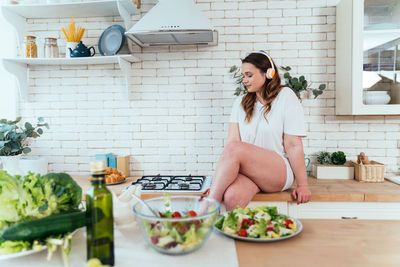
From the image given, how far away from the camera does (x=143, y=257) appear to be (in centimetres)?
94

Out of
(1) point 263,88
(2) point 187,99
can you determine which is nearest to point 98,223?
(1) point 263,88

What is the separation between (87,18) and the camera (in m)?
2.94

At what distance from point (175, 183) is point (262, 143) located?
69cm

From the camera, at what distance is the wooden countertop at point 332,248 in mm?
898

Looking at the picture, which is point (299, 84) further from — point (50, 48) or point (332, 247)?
point (50, 48)

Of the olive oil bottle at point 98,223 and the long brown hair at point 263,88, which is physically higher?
the long brown hair at point 263,88

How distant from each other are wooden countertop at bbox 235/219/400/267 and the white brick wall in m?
1.73

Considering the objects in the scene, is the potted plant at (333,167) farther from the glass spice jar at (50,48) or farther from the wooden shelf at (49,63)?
the glass spice jar at (50,48)

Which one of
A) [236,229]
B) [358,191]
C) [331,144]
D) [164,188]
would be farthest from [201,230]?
[331,144]

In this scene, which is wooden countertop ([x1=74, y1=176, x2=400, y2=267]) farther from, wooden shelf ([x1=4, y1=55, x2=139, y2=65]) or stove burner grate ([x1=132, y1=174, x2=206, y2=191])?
wooden shelf ([x1=4, y1=55, x2=139, y2=65])

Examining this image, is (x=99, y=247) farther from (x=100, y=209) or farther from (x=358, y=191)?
(x=358, y=191)

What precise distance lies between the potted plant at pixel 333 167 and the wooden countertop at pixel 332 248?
1447 mm

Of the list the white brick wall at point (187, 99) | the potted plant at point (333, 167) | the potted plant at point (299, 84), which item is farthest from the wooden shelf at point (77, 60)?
the potted plant at point (333, 167)

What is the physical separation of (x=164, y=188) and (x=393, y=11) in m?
2.06
